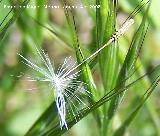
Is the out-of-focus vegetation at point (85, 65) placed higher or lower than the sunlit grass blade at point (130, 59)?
higher

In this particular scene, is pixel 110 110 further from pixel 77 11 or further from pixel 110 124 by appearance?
pixel 77 11

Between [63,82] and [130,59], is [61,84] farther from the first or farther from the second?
[130,59]

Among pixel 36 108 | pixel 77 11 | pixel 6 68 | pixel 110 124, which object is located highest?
pixel 77 11

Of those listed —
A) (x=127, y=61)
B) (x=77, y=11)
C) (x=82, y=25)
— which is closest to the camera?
(x=127, y=61)

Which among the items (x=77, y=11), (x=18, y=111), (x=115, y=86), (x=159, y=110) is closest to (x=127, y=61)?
(x=115, y=86)

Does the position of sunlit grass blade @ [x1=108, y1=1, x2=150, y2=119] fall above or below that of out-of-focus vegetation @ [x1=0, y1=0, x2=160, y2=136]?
below

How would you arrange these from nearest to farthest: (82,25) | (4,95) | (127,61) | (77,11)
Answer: (127,61), (4,95), (77,11), (82,25)

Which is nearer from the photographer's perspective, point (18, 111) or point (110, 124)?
point (110, 124)

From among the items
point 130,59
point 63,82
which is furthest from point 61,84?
point 130,59
